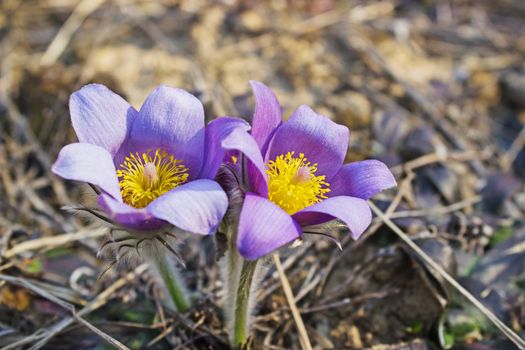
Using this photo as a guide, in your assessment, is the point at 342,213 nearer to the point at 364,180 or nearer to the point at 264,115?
the point at 364,180

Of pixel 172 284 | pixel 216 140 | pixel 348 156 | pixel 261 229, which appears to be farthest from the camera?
pixel 348 156

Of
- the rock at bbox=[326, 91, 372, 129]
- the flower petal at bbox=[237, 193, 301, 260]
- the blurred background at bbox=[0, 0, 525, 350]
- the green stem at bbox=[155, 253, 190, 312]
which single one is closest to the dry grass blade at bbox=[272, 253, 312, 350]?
the blurred background at bbox=[0, 0, 525, 350]

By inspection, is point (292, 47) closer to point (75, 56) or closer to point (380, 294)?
point (75, 56)

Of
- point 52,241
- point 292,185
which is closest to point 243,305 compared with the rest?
point 292,185

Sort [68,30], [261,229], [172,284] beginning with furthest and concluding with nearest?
[68,30], [172,284], [261,229]

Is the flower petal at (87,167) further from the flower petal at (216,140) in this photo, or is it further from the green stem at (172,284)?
the green stem at (172,284)

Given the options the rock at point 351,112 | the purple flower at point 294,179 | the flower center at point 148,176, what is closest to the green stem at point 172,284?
the flower center at point 148,176

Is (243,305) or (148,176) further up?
(148,176)
